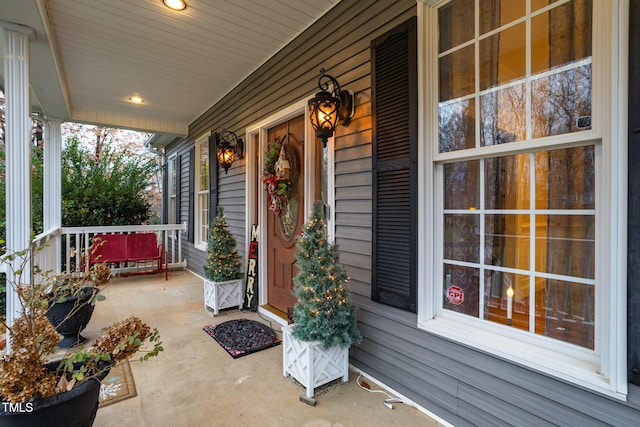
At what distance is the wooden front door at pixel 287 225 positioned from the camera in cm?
334

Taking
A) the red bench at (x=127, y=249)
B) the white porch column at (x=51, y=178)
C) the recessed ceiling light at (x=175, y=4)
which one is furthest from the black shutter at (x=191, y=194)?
the recessed ceiling light at (x=175, y=4)

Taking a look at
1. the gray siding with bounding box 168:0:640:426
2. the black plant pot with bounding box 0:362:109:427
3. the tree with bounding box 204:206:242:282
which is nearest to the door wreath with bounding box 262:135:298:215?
the gray siding with bounding box 168:0:640:426

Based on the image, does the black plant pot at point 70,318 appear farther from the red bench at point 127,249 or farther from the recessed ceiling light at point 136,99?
the recessed ceiling light at point 136,99

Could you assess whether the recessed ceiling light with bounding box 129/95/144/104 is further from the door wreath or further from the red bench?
the door wreath

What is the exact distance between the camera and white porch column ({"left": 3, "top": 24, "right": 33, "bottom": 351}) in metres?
2.33

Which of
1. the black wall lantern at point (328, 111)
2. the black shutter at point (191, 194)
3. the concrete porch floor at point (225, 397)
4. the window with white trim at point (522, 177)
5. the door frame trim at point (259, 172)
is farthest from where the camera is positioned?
the black shutter at point (191, 194)

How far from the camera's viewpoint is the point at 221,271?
376 centimetres

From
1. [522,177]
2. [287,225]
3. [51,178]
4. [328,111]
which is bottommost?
[287,225]

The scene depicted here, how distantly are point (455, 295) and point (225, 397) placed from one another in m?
1.65

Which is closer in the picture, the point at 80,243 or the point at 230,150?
the point at 230,150

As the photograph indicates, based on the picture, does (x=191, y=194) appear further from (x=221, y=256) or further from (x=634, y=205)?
(x=634, y=205)

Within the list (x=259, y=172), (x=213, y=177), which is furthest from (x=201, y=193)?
(x=259, y=172)

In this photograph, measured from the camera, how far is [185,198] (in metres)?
6.64

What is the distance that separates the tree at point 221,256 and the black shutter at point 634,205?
3465 mm
